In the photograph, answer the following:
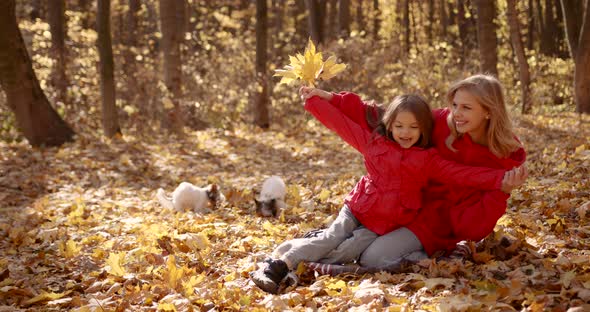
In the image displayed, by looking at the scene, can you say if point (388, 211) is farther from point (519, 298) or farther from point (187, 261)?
point (187, 261)

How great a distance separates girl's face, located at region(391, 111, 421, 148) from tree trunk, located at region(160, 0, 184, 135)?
821 centimetres

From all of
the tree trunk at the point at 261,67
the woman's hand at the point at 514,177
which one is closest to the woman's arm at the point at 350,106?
the woman's hand at the point at 514,177

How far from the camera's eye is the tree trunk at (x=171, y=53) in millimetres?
11133

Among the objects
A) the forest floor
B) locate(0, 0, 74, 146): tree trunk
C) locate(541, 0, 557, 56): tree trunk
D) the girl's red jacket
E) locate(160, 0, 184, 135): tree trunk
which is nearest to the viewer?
the forest floor

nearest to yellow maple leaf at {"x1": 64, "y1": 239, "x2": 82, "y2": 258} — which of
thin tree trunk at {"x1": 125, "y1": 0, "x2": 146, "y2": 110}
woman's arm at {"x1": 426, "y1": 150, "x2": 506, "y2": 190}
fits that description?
woman's arm at {"x1": 426, "y1": 150, "x2": 506, "y2": 190}

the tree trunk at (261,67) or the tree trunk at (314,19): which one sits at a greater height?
the tree trunk at (314,19)

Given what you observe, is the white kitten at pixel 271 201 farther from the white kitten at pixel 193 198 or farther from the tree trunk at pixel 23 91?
the tree trunk at pixel 23 91

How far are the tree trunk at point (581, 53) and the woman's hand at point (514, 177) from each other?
29.5 feet

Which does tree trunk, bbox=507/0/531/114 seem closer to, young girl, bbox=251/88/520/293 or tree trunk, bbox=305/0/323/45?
tree trunk, bbox=305/0/323/45

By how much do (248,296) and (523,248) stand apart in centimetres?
181

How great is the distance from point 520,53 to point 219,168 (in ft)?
24.3

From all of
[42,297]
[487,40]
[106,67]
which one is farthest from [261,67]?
[42,297]

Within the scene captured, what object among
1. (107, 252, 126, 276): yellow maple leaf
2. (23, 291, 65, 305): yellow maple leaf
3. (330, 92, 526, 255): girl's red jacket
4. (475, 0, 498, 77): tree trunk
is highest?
(475, 0, 498, 77): tree trunk

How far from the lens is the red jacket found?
3596 mm
